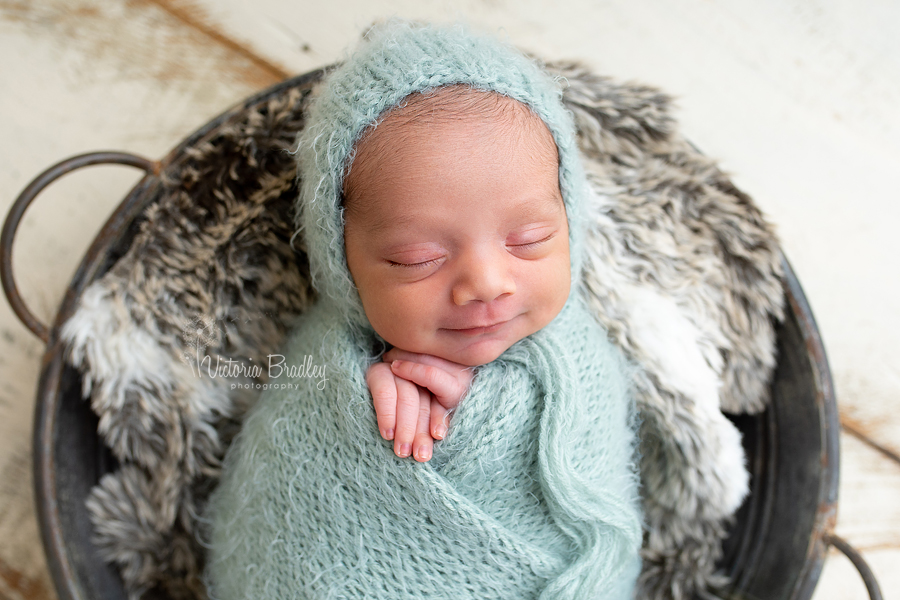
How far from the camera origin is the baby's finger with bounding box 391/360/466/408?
34.1 inches

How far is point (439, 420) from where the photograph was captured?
34.0 inches

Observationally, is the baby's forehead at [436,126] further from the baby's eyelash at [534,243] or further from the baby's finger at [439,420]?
the baby's finger at [439,420]

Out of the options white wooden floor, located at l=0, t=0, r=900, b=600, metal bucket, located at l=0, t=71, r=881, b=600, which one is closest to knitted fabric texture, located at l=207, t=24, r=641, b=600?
metal bucket, located at l=0, t=71, r=881, b=600

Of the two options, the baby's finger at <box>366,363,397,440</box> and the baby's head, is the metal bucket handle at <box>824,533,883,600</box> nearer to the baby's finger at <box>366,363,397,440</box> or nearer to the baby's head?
the baby's head

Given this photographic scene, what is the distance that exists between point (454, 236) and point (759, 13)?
108 centimetres

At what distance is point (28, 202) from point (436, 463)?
2.54ft

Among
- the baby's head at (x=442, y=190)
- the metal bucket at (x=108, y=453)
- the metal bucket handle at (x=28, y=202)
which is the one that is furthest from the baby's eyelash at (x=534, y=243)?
the metal bucket handle at (x=28, y=202)

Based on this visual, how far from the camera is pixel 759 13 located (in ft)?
4.48

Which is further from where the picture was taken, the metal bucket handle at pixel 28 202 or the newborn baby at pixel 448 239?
the metal bucket handle at pixel 28 202

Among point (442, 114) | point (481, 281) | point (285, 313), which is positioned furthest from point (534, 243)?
point (285, 313)

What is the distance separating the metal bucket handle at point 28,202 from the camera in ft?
3.13

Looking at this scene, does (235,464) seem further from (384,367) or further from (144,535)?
(384,367)

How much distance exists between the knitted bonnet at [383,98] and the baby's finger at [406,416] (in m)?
0.13

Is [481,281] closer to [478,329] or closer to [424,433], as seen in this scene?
[478,329]
